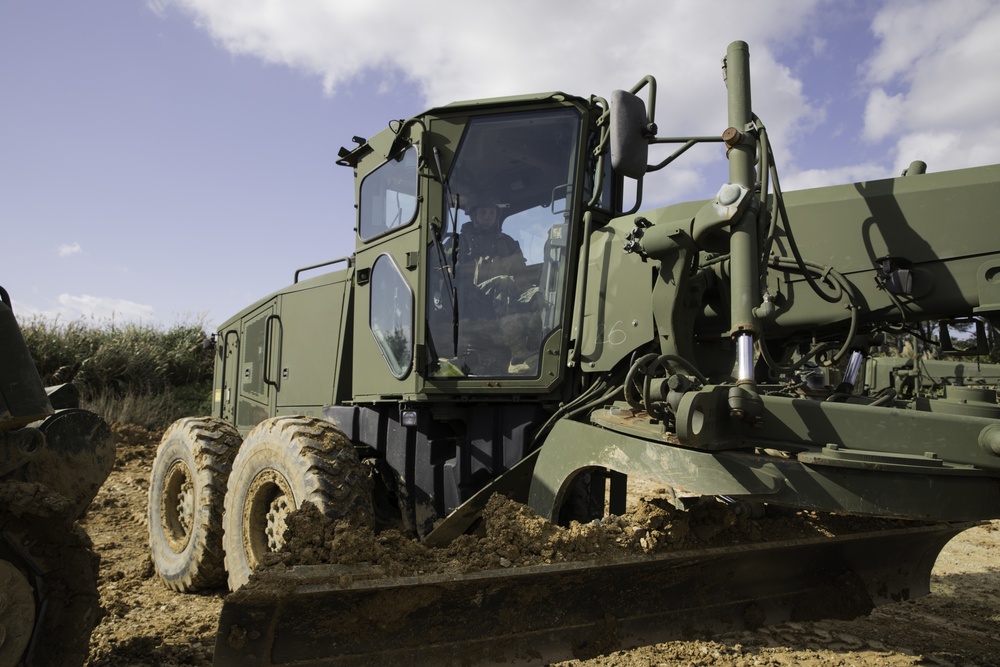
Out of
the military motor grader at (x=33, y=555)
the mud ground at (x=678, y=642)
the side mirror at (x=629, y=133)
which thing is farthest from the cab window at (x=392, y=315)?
the military motor grader at (x=33, y=555)

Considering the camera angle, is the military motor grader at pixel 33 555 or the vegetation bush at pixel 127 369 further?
the vegetation bush at pixel 127 369

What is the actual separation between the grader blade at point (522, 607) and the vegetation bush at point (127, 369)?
11.4m

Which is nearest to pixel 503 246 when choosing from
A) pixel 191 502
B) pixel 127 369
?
pixel 191 502

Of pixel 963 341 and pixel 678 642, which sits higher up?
pixel 963 341

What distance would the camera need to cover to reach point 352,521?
3.87m

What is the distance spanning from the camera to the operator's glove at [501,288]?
4.32m

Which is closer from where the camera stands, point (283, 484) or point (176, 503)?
point (283, 484)

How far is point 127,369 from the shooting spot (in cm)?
1491

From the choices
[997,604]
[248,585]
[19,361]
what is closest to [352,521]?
[248,585]

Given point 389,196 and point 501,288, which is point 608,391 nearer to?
point 501,288

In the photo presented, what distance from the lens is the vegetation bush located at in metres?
13.8

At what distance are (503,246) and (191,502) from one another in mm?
3405

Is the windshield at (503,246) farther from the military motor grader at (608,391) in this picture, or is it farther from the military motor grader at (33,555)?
the military motor grader at (33,555)

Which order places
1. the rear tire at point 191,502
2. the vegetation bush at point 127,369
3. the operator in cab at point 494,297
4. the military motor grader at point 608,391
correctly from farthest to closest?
the vegetation bush at point 127,369 < the rear tire at point 191,502 < the operator in cab at point 494,297 < the military motor grader at point 608,391
